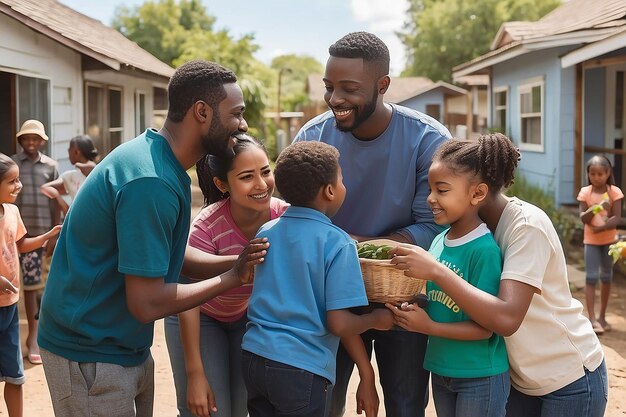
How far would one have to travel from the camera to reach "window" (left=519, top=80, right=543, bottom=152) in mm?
14836

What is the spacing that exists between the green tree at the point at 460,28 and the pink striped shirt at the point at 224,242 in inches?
1890

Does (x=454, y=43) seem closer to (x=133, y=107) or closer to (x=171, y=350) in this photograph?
(x=133, y=107)

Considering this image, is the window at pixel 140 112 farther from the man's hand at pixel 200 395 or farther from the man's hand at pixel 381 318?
the man's hand at pixel 381 318

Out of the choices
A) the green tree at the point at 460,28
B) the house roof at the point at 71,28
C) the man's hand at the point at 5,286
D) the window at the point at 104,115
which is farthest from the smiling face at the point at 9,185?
the green tree at the point at 460,28

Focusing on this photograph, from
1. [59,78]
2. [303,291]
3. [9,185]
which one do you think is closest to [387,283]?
[303,291]

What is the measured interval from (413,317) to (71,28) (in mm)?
11166

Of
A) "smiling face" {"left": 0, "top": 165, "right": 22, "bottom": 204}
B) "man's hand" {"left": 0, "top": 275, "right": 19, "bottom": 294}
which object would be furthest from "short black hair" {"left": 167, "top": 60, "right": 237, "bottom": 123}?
"smiling face" {"left": 0, "top": 165, "right": 22, "bottom": 204}

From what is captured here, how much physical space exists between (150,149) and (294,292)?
71 cm

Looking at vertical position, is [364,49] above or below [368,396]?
above

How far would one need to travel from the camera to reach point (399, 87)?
4547 centimetres

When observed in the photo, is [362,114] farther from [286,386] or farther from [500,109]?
[500,109]

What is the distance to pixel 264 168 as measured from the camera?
10.7 feet

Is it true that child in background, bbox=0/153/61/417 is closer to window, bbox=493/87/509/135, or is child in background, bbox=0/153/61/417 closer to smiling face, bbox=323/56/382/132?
smiling face, bbox=323/56/382/132

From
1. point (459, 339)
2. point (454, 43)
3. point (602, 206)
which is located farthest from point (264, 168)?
point (454, 43)
